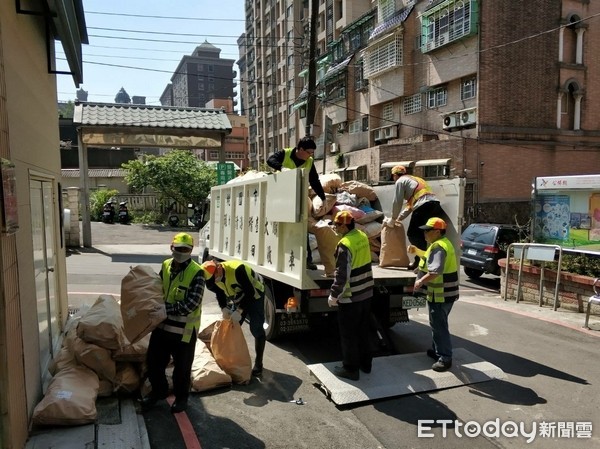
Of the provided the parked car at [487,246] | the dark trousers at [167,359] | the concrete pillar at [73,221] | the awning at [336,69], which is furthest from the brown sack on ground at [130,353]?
the awning at [336,69]

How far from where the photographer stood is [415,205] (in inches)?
235

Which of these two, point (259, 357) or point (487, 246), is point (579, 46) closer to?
point (487, 246)

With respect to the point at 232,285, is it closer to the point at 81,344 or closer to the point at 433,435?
the point at 81,344

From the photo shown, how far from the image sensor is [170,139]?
16703 mm

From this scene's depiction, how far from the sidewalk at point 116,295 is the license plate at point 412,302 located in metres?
2.60

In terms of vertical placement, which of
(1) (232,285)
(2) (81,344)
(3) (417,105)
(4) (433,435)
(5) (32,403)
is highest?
(3) (417,105)

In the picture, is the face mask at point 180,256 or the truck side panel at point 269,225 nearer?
the face mask at point 180,256

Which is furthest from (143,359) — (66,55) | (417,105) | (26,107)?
(417,105)

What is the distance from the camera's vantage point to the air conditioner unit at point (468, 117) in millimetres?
21781

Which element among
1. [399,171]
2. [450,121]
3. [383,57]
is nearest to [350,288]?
[399,171]

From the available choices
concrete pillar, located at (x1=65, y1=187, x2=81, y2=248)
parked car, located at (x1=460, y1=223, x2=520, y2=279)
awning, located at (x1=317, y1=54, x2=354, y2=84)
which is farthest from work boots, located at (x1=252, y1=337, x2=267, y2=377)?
awning, located at (x1=317, y1=54, x2=354, y2=84)

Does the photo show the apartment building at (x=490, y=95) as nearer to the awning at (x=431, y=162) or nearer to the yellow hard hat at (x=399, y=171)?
the awning at (x=431, y=162)

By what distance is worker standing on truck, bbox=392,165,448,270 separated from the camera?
596 centimetres

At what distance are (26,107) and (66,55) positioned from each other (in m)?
1.60
